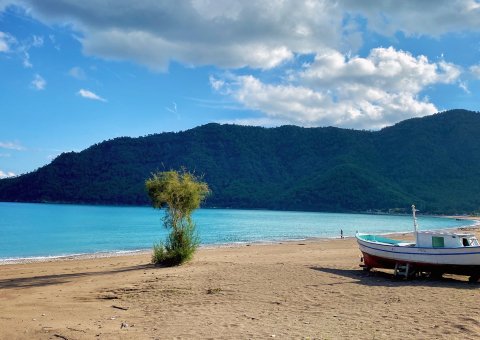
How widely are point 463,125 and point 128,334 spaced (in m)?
158

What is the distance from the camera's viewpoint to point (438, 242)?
670 inches

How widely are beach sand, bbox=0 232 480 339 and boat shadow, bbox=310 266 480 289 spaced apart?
0.03 meters

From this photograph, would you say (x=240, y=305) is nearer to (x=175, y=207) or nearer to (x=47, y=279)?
(x=175, y=207)

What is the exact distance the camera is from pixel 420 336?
8.73 m

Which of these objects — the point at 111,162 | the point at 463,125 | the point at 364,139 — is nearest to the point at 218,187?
the point at 111,162

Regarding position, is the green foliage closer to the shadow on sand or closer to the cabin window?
the shadow on sand

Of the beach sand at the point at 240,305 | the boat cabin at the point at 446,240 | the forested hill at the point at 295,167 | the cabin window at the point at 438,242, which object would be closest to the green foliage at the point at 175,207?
the beach sand at the point at 240,305

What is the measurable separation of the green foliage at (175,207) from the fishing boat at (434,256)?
8.36m

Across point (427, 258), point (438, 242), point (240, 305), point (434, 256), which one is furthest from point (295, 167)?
point (240, 305)

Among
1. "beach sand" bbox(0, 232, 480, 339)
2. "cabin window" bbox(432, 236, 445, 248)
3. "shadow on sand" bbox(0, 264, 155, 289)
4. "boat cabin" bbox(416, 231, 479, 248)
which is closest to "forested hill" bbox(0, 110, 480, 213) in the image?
"boat cabin" bbox(416, 231, 479, 248)

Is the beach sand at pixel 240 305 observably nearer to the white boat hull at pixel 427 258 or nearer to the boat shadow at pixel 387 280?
the boat shadow at pixel 387 280

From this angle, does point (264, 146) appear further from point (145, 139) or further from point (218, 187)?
point (145, 139)

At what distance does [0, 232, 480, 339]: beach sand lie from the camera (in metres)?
9.41

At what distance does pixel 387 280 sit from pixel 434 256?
1.90 meters
